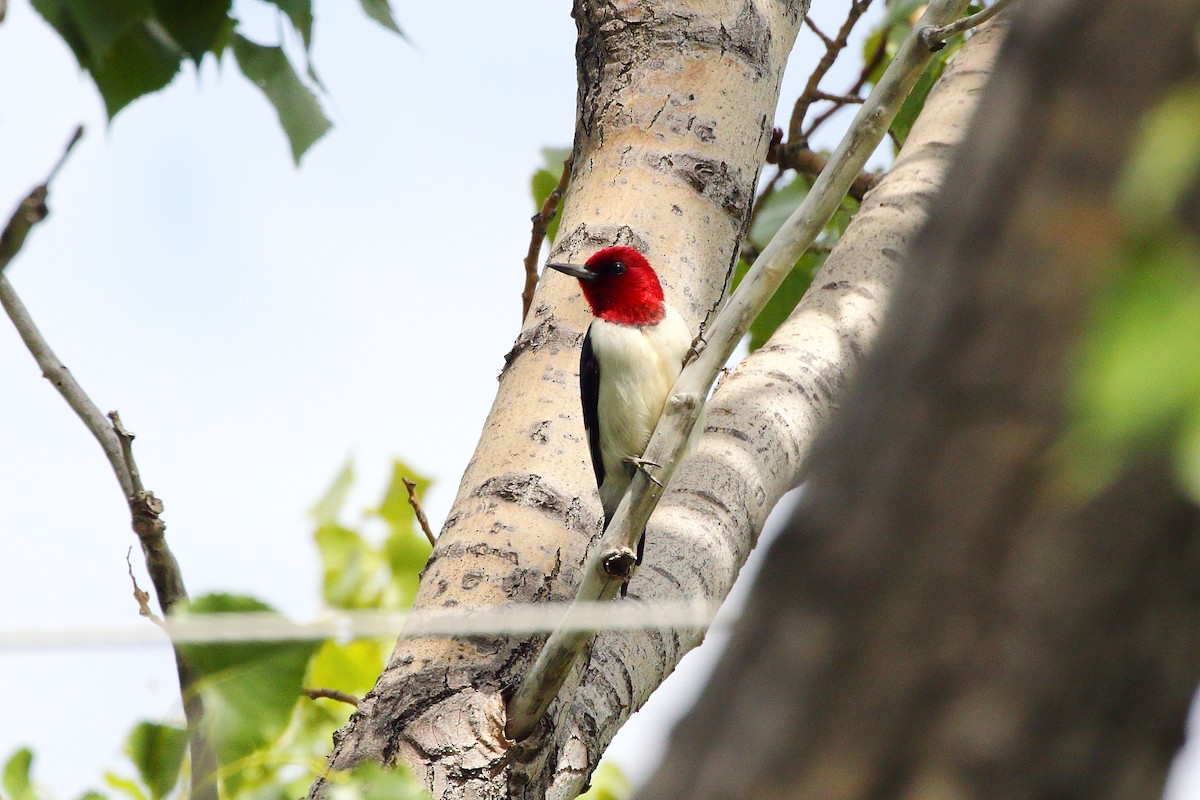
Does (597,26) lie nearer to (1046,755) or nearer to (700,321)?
(700,321)

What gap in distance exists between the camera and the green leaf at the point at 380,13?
203 centimetres

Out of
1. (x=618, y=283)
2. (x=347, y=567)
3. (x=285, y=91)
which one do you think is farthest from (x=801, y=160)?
(x=285, y=91)

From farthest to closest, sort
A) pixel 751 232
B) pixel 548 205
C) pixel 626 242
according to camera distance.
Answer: pixel 751 232, pixel 548 205, pixel 626 242

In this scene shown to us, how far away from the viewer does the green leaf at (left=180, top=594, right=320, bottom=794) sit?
5.34 ft

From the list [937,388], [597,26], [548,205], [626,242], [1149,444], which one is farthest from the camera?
[548,205]

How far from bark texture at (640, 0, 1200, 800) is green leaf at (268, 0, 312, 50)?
143 cm

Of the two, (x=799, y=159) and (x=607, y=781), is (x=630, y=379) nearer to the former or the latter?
(x=799, y=159)

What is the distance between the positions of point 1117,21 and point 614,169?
9.10 feet

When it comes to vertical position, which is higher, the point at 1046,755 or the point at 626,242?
the point at 626,242

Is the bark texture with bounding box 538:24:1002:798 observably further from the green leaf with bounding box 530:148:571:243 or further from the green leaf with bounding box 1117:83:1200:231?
the green leaf with bounding box 1117:83:1200:231

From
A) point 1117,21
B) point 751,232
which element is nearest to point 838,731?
point 1117,21

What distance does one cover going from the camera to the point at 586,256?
11.3ft

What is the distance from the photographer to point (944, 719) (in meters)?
0.81

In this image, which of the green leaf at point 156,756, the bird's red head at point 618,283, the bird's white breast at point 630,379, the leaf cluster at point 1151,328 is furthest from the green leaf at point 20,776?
the bird's white breast at point 630,379
